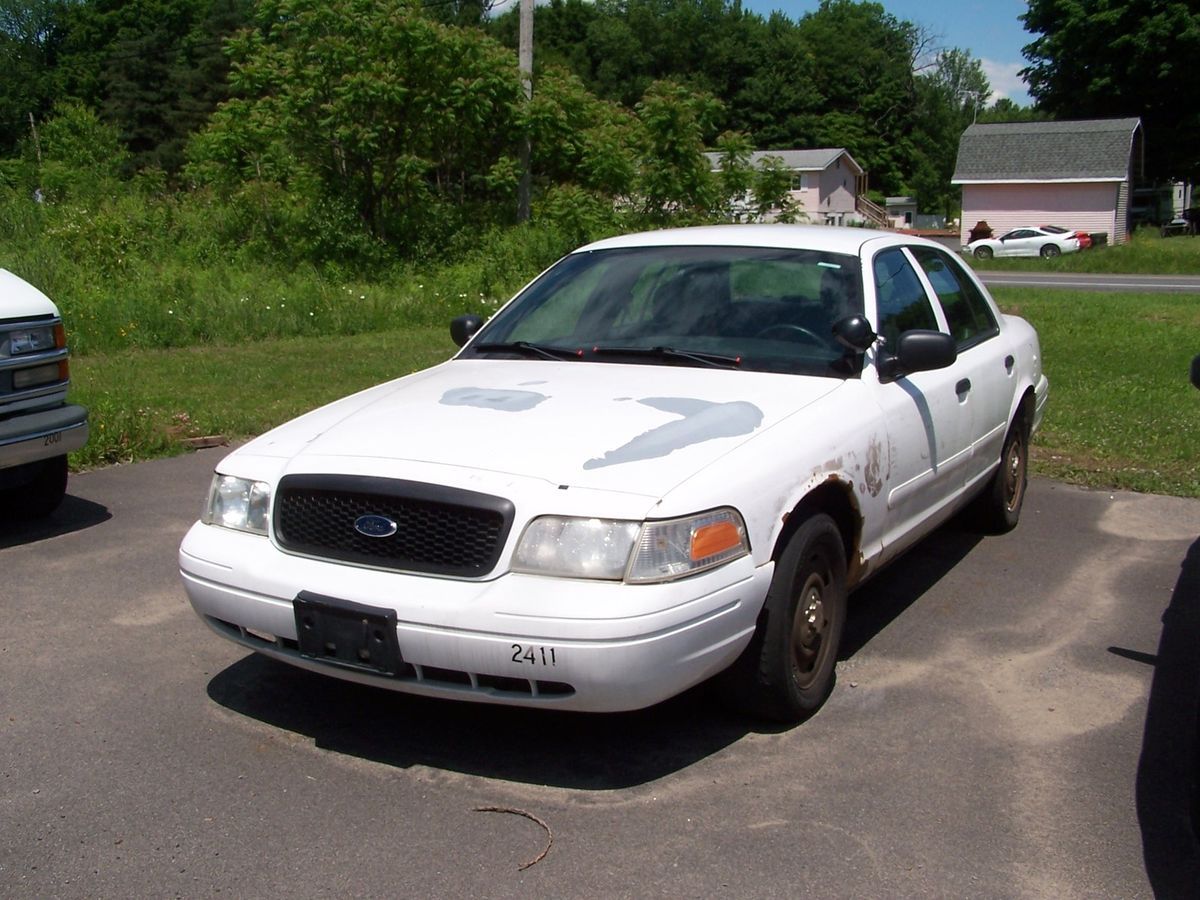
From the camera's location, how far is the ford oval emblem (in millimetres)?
3643

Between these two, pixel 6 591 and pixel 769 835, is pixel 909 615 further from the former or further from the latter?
pixel 6 591

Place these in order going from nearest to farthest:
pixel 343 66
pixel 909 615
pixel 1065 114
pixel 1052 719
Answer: pixel 1052 719, pixel 909 615, pixel 343 66, pixel 1065 114

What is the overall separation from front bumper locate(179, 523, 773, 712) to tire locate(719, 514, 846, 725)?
157 millimetres

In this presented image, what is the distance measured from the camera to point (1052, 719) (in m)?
4.20

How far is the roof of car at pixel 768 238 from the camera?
5203mm

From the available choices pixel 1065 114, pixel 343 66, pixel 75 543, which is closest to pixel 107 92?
pixel 1065 114

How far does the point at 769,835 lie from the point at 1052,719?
1.34 m

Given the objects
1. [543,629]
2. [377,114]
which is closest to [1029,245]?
[377,114]

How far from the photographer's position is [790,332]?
15.8 ft

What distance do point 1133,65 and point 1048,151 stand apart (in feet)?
28.5

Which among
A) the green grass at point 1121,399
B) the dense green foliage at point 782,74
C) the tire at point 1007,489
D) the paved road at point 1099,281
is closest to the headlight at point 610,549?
the tire at point 1007,489

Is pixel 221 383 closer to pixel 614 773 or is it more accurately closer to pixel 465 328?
pixel 465 328

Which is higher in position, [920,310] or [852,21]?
[852,21]

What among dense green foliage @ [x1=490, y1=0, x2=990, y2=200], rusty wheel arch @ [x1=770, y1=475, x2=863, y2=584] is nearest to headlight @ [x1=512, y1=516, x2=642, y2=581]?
rusty wheel arch @ [x1=770, y1=475, x2=863, y2=584]
